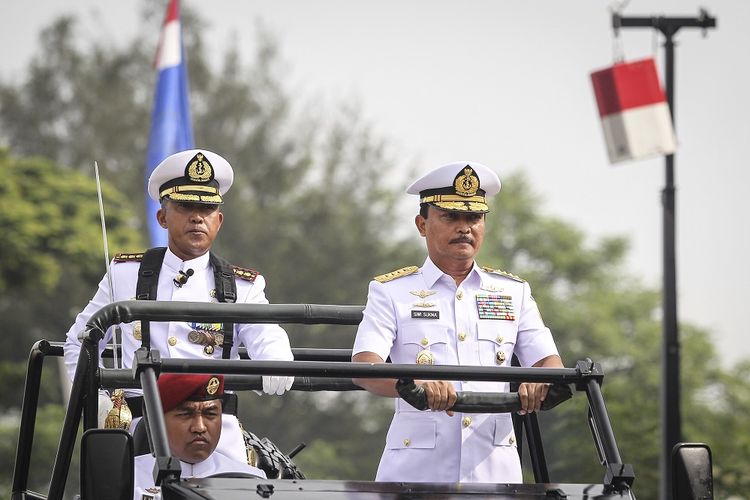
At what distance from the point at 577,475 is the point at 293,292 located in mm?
32526

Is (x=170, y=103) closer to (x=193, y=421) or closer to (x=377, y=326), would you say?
(x=377, y=326)

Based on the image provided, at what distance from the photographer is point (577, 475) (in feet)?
47.7

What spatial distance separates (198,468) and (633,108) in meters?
10.3

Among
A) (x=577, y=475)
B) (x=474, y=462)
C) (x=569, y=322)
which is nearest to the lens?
(x=474, y=462)

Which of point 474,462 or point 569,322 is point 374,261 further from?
point 474,462

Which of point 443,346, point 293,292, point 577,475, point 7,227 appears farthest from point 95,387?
point 293,292

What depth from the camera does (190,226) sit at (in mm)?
6215

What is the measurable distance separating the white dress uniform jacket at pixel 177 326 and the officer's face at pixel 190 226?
0.21ft

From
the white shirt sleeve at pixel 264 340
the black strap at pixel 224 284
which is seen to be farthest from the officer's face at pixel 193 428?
the black strap at pixel 224 284

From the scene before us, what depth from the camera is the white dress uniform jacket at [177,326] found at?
5945mm

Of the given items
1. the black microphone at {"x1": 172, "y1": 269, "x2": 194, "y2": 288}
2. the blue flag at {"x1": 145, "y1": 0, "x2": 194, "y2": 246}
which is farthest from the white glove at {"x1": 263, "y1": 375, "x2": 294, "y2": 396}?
the blue flag at {"x1": 145, "y1": 0, "x2": 194, "y2": 246}

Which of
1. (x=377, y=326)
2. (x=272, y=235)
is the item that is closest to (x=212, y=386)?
(x=377, y=326)

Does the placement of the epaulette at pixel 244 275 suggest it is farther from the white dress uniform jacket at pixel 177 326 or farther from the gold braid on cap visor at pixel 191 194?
the gold braid on cap visor at pixel 191 194

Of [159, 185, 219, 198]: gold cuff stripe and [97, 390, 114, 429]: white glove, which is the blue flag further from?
[97, 390, 114, 429]: white glove
